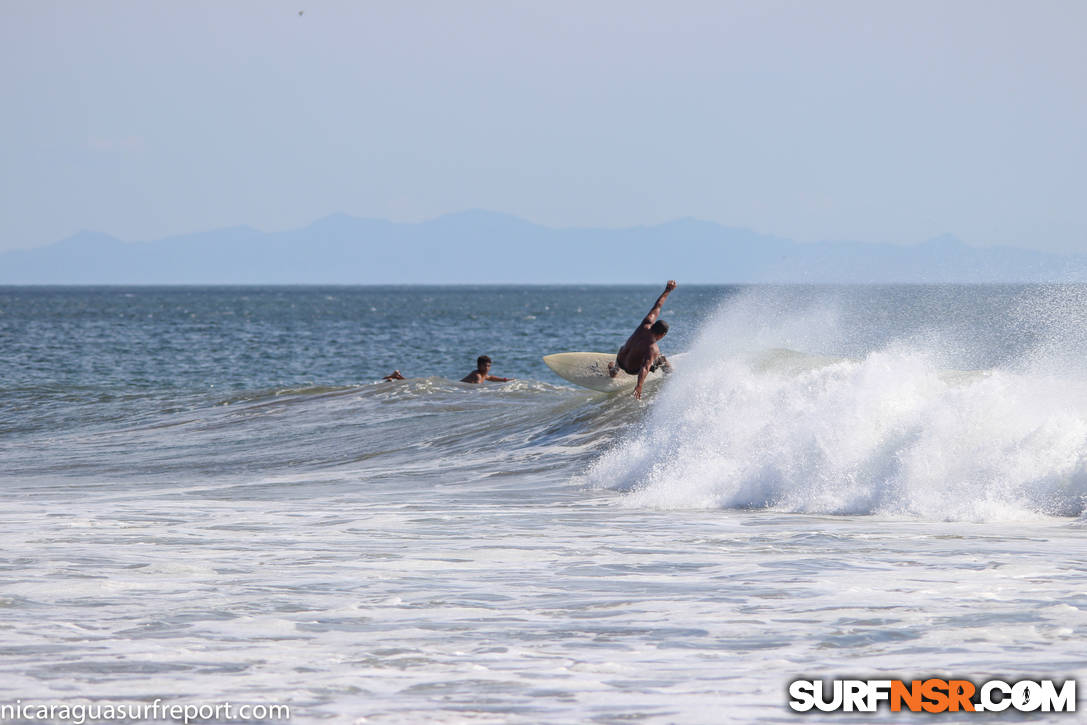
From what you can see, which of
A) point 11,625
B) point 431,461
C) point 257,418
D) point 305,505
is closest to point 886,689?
point 11,625

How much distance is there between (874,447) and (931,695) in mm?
5842

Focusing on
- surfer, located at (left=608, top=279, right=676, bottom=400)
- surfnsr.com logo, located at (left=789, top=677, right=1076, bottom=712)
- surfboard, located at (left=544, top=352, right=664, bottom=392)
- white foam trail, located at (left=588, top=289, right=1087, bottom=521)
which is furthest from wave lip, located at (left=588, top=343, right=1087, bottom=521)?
surfboard, located at (left=544, top=352, right=664, bottom=392)

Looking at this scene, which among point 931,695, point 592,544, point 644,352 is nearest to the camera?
point 931,695

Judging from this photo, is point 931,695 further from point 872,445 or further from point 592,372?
point 592,372

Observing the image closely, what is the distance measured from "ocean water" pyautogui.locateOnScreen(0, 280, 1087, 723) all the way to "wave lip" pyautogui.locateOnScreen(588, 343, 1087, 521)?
1.2 inches

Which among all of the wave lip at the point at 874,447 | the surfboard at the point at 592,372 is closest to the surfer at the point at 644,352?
the surfboard at the point at 592,372

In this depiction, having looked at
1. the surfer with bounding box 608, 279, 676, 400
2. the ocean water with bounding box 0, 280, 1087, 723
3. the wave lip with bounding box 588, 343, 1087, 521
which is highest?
the surfer with bounding box 608, 279, 676, 400

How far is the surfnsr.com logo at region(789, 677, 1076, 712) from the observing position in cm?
485

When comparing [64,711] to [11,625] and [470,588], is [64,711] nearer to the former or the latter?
[11,625]

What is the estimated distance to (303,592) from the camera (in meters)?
6.96

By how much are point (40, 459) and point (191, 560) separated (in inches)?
360

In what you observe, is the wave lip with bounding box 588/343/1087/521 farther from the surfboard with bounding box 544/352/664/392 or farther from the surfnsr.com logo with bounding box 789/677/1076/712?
the surfboard with bounding box 544/352/664/392

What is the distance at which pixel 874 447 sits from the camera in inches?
419

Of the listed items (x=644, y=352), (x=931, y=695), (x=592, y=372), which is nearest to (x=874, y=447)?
(x=931, y=695)
